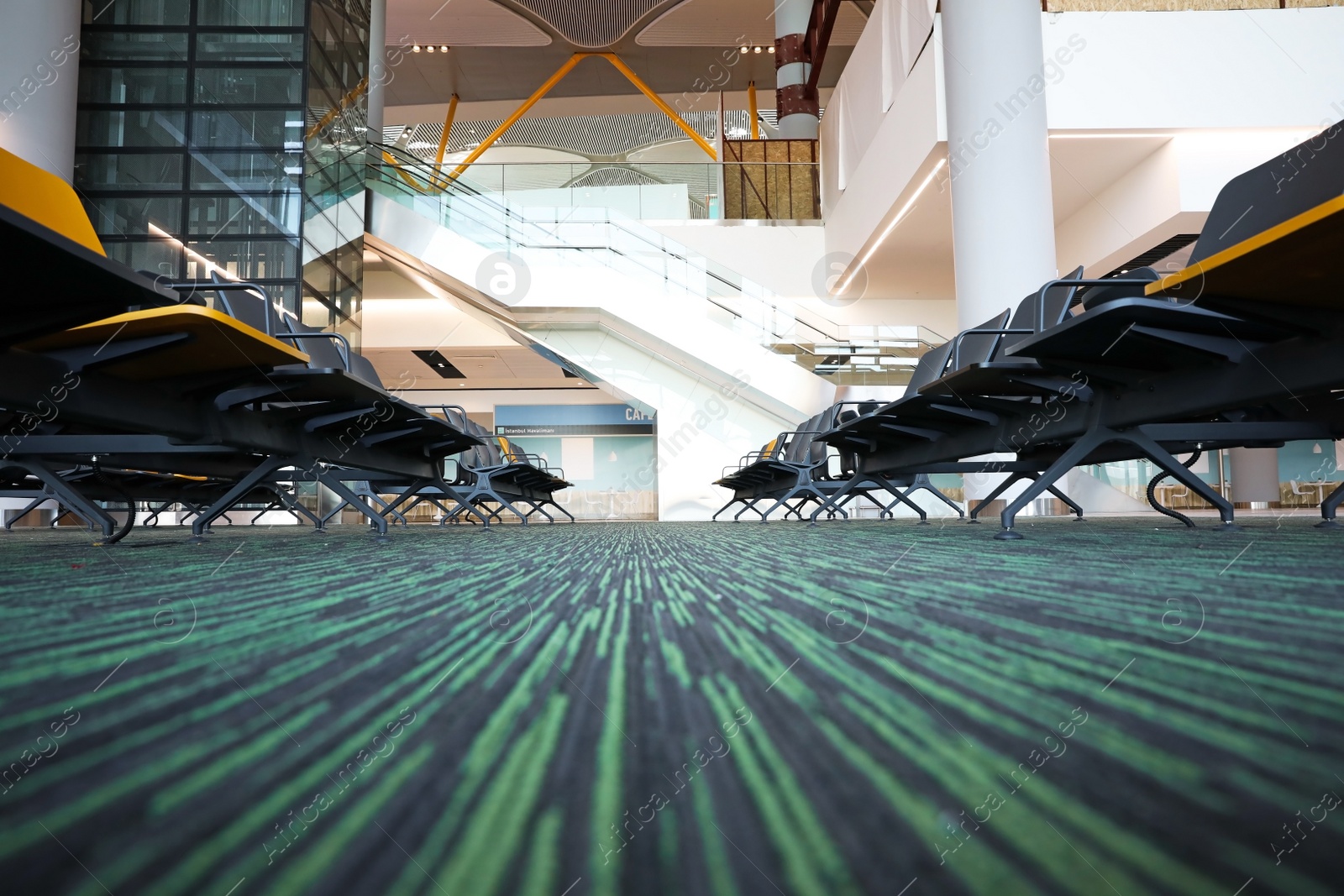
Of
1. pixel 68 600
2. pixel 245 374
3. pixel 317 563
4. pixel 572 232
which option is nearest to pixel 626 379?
pixel 572 232

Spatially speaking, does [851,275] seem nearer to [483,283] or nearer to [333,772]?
[483,283]

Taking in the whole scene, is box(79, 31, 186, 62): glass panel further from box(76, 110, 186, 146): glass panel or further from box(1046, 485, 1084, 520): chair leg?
box(1046, 485, 1084, 520): chair leg

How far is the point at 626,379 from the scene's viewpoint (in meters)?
11.2

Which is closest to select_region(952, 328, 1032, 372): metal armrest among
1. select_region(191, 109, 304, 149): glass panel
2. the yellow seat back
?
the yellow seat back

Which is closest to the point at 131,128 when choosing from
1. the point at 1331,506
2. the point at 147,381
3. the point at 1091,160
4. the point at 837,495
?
the point at 147,381

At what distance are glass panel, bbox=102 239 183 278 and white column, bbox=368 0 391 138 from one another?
14.3 feet

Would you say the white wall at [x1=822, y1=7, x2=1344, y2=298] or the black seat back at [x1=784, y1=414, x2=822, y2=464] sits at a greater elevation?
the white wall at [x1=822, y1=7, x2=1344, y2=298]

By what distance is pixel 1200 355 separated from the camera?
2234 millimetres

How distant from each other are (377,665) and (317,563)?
1284mm

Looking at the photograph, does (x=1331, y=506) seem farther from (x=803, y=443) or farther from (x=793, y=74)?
(x=793, y=74)

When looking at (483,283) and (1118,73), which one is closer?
(1118,73)

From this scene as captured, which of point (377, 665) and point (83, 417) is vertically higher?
point (83, 417)

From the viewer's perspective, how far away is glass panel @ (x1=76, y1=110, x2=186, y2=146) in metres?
8.54

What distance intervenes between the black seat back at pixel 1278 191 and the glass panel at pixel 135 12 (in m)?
9.92
